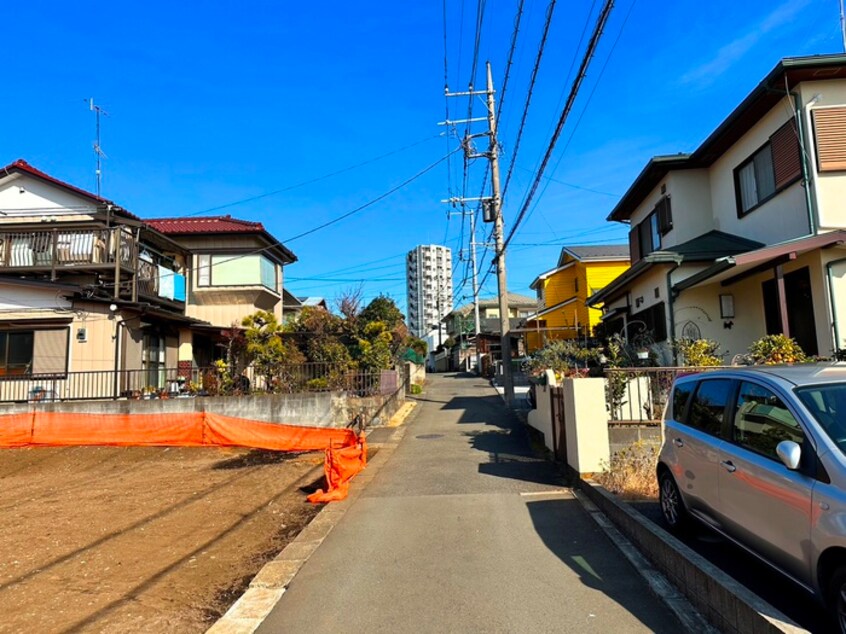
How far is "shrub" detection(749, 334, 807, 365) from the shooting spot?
8688mm

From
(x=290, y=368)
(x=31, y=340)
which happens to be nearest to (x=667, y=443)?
(x=290, y=368)

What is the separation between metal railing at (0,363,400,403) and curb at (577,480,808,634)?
11.4 m

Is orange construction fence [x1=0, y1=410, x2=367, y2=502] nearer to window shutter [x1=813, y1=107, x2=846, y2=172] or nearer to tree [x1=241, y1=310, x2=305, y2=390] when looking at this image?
tree [x1=241, y1=310, x2=305, y2=390]

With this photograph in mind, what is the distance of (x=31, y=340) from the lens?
1723 cm

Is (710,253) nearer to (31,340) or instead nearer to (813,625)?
(813,625)

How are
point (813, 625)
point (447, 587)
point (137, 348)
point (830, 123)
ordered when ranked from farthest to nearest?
point (137, 348), point (830, 123), point (447, 587), point (813, 625)

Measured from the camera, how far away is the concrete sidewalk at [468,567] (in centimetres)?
407

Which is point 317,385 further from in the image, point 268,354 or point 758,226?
point 758,226

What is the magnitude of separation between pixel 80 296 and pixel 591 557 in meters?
16.6

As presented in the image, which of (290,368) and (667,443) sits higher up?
(290,368)

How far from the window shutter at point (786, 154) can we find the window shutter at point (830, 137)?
335mm

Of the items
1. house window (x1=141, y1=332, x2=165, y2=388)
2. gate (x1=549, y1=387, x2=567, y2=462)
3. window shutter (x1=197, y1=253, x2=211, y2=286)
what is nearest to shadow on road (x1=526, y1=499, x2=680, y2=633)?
gate (x1=549, y1=387, x2=567, y2=462)

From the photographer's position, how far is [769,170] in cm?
1188

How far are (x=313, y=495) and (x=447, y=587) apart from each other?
4.08 metres
